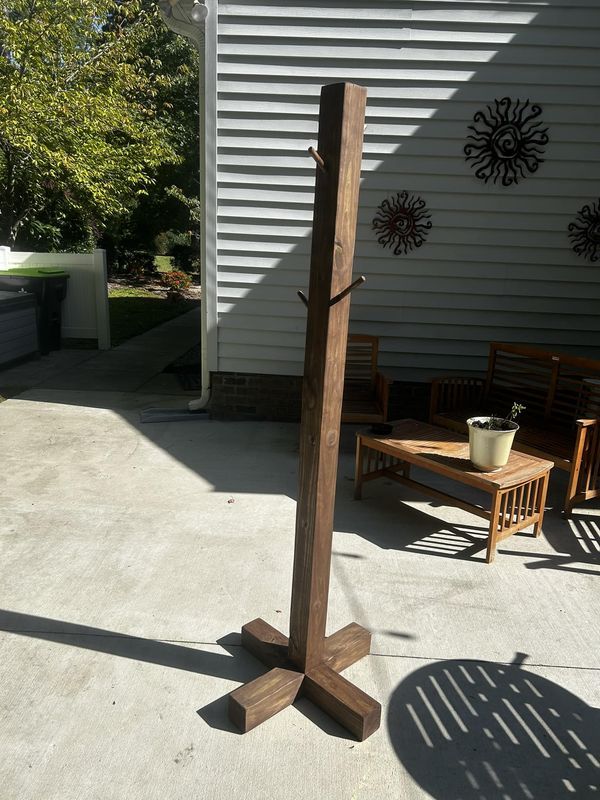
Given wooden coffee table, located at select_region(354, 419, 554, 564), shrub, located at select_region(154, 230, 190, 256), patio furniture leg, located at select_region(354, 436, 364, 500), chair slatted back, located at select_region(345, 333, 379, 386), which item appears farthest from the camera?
shrub, located at select_region(154, 230, 190, 256)

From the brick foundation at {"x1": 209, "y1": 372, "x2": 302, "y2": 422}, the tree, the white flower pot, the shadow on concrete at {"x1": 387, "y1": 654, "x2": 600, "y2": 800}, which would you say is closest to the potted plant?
the white flower pot

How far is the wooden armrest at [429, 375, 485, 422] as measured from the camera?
4762mm

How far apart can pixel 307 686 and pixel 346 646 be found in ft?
0.82

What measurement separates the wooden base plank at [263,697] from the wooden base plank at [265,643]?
0.23 feet

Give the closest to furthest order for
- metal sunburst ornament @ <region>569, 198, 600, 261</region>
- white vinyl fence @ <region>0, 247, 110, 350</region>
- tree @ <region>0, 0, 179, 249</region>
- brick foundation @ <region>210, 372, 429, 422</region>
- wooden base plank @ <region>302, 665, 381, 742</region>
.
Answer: wooden base plank @ <region>302, 665, 381, 742</region>, metal sunburst ornament @ <region>569, 198, 600, 261</region>, brick foundation @ <region>210, 372, 429, 422</region>, white vinyl fence @ <region>0, 247, 110, 350</region>, tree @ <region>0, 0, 179, 249</region>

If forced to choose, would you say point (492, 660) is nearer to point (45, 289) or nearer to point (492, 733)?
point (492, 733)

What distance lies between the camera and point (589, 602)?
301 centimetres

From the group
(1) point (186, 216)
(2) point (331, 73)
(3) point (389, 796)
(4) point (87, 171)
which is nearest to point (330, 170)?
(3) point (389, 796)

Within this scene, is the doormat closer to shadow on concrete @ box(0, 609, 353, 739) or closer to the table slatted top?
the table slatted top

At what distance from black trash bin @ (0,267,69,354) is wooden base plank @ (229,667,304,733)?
6.55 m

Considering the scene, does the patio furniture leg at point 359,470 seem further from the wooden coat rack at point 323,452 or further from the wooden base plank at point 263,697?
the wooden base plank at point 263,697

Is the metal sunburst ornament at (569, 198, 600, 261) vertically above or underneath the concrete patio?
above

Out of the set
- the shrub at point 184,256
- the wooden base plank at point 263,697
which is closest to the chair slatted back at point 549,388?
the wooden base plank at point 263,697

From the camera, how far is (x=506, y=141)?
4.96m
